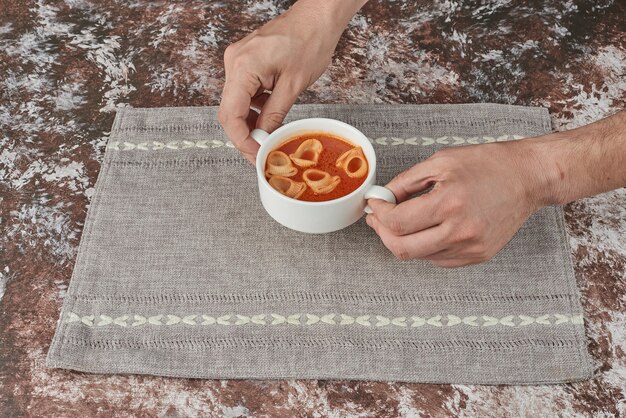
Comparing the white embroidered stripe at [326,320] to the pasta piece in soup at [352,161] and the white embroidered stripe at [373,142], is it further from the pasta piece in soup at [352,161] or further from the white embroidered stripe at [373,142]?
the white embroidered stripe at [373,142]

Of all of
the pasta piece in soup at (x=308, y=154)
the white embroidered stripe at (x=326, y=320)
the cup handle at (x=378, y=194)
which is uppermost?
the cup handle at (x=378, y=194)

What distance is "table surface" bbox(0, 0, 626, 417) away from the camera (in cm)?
103

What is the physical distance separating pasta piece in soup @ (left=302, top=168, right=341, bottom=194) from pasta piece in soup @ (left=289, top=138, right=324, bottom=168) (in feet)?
0.05

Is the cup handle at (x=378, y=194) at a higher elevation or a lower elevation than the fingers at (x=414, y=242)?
higher

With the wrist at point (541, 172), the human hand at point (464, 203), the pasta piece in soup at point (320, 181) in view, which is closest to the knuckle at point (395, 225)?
the human hand at point (464, 203)

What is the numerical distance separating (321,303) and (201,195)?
1.07 ft

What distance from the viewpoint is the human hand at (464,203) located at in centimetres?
99

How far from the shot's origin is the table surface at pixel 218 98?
1.03 metres

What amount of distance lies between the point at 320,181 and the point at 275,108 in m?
0.19

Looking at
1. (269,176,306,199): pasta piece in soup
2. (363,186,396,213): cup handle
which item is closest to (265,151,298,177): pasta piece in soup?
(269,176,306,199): pasta piece in soup

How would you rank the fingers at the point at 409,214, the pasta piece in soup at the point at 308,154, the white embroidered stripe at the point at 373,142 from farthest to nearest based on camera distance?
1. the white embroidered stripe at the point at 373,142
2. the pasta piece in soup at the point at 308,154
3. the fingers at the point at 409,214

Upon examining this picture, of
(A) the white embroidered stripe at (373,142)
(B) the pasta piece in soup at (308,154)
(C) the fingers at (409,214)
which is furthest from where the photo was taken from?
(A) the white embroidered stripe at (373,142)

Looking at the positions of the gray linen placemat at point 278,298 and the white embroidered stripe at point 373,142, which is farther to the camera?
the white embroidered stripe at point 373,142

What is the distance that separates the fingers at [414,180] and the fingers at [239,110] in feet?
0.87
